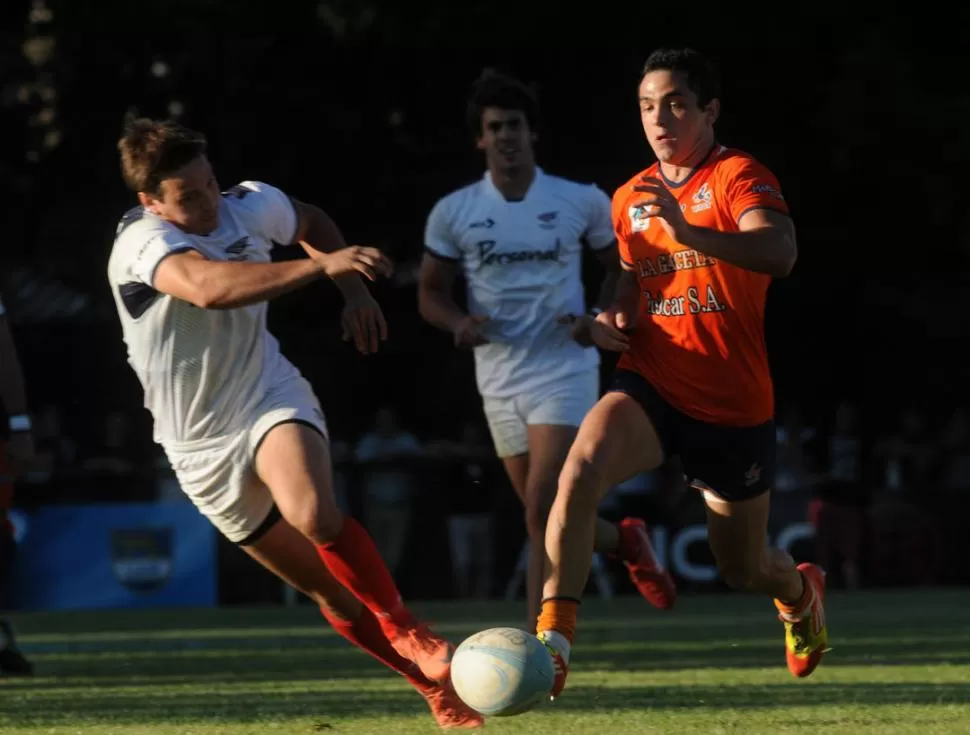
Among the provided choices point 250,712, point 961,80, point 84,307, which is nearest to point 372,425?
point 84,307

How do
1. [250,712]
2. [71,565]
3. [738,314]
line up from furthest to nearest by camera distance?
[71,565]
[250,712]
[738,314]

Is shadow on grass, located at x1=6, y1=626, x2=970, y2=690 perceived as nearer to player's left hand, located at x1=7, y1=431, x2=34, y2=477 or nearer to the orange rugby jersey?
player's left hand, located at x1=7, y1=431, x2=34, y2=477

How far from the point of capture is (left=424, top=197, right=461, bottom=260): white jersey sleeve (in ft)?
29.2

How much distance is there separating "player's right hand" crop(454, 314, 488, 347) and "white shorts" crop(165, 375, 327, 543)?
158 centimetres

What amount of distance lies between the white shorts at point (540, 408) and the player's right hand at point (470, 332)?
17.2 inches

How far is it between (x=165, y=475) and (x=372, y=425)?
13.6 feet

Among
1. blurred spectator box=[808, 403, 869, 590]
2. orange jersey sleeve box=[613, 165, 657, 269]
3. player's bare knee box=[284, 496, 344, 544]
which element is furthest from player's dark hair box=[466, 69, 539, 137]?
blurred spectator box=[808, 403, 869, 590]

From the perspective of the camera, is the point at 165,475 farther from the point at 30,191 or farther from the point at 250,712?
the point at 250,712

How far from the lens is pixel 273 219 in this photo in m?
6.84

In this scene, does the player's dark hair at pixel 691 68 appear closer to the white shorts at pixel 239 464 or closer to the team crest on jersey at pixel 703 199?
the team crest on jersey at pixel 703 199

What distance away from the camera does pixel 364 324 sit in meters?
6.67

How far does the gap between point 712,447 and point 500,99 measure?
96.5 inches

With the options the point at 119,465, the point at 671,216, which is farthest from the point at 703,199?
the point at 119,465

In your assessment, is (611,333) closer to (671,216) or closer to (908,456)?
(671,216)
